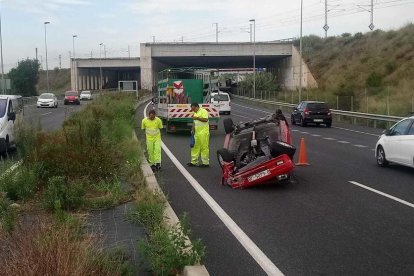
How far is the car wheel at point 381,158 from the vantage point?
50.4 feet

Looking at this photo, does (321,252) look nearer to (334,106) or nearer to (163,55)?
(334,106)

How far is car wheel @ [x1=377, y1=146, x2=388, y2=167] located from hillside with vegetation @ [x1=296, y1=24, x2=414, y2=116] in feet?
66.5

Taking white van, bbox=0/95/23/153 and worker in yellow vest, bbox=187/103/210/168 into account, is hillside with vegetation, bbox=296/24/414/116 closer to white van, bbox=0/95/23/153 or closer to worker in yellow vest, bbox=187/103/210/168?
worker in yellow vest, bbox=187/103/210/168

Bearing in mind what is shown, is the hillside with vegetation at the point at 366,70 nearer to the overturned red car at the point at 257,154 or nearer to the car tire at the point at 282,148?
the overturned red car at the point at 257,154

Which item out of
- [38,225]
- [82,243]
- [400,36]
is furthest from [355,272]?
[400,36]

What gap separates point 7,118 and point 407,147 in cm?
1175

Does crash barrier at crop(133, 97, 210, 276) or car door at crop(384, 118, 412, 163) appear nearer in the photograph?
crash barrier at crop(133, 97, 210, 276)

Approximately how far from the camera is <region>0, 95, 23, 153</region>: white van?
16891 millimetres

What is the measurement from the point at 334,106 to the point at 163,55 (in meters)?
35.4

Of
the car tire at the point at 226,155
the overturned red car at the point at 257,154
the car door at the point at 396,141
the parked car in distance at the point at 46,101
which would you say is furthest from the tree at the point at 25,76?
the car tire at the point at 226,155

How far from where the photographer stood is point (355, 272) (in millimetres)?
6168

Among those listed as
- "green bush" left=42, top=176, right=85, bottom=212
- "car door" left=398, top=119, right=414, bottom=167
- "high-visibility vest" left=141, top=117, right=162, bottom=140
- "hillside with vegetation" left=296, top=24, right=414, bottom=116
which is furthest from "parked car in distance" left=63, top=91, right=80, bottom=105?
"green bush" left=42, top=176, right=85, bottom=212

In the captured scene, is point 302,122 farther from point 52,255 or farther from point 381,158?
point 52,255

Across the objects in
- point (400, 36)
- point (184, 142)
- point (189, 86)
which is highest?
point (400, 36)
